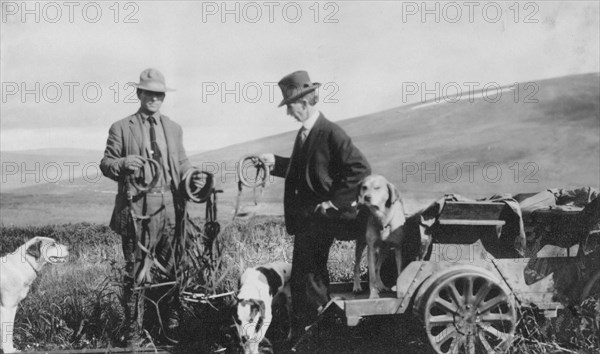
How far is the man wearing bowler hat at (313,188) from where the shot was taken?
4.98 m

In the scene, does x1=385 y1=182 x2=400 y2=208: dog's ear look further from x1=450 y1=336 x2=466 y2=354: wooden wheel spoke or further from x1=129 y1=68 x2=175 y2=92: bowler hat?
x1=129 y1=68 x2=175 y2=92: bowler hat

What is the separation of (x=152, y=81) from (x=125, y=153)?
738 millimetres

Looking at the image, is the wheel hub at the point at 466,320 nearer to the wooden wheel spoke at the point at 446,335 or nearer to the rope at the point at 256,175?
the wooden wheel spoke at the point at 446,335

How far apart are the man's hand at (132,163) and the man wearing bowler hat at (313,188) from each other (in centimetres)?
112

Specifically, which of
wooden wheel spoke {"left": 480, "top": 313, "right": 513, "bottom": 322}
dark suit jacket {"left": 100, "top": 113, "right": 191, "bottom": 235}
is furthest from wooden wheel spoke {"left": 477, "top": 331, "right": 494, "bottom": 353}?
dark suit jacket {"left": 100, "top": 113, "right": 191, "bottom": 235}

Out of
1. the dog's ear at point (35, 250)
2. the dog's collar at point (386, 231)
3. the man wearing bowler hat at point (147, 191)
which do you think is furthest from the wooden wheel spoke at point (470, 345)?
the dog's ear at point (35, 250)

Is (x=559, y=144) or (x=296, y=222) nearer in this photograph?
(x=296, y=222)

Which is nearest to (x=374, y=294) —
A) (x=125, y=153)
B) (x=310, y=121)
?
(x=310, y=121)

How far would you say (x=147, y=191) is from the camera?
5492 millimetres

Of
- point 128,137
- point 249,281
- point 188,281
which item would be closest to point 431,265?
point 249,281

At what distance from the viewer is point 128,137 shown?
570 centimetres

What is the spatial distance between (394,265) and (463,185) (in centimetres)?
936

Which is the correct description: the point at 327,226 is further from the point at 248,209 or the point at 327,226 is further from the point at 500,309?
the point at 500,309

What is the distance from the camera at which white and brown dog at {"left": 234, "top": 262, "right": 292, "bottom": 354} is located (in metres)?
4.73
